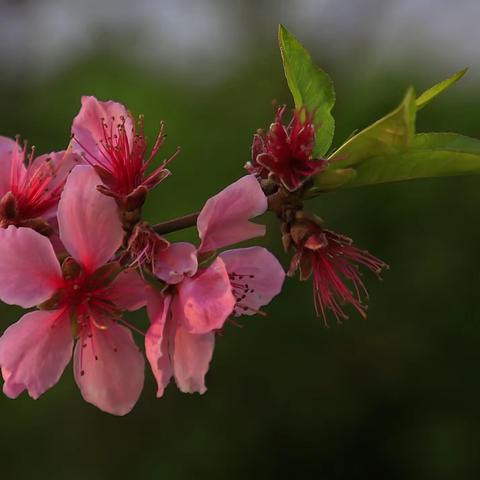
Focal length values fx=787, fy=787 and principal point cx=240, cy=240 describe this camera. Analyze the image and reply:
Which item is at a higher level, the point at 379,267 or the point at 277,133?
the point at 277,133

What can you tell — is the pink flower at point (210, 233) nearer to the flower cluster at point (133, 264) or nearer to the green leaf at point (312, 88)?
the flower cluster at point (133, 264)

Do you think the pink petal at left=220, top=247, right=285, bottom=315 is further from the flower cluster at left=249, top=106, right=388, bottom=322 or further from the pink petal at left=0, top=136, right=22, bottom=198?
the pink petal at left=0, top=136, right=22, bottom=198

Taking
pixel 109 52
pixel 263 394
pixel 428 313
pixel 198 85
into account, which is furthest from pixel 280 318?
pixel 109 52

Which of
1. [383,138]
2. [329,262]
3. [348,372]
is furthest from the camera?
[348,372]

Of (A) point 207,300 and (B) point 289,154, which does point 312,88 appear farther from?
(A) point 207,300

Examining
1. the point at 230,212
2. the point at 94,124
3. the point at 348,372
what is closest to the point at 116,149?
the point at 94,124

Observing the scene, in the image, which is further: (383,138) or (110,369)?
(110,369)

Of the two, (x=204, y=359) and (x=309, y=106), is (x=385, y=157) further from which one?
(x=204, y=359)
